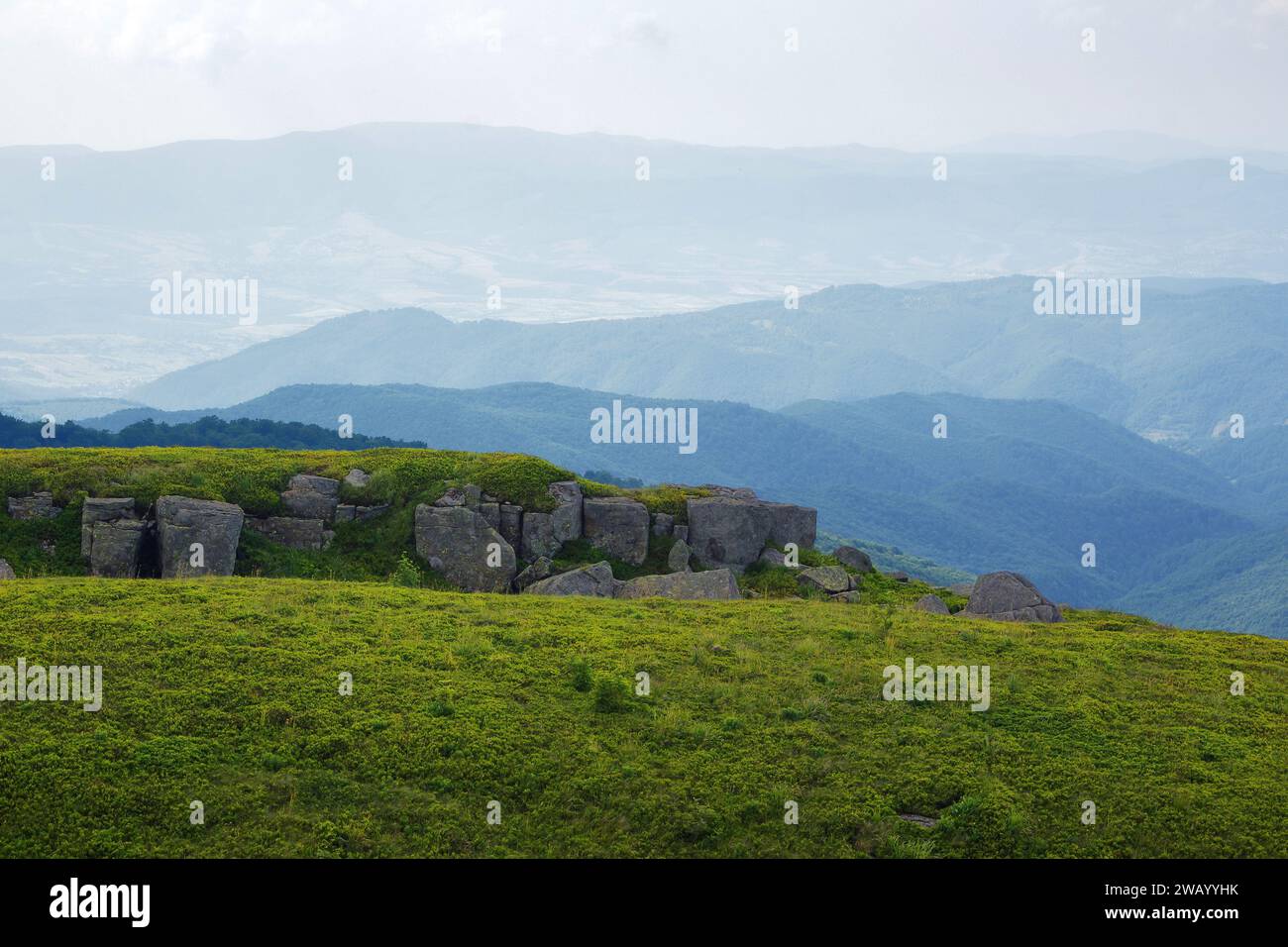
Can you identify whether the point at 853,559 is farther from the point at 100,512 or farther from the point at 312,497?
the point at 100,512

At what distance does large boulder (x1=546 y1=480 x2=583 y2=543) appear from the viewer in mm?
35594

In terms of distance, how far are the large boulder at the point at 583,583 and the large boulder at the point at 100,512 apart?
10.8 metres

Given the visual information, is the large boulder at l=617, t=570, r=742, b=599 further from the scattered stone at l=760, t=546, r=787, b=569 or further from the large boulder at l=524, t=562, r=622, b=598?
the scattered stone at l=760, t=546, r=787, b=569

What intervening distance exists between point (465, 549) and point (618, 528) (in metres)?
5.01

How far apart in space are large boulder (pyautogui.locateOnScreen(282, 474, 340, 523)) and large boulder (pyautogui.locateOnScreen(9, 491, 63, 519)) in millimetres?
5918

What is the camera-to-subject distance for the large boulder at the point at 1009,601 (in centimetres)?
3256

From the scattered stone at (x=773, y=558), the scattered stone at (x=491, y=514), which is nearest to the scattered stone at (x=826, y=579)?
the scattered stone at (x=773, y=558)

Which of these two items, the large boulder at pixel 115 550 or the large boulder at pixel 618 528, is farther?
the large boulder at pixel 618 528

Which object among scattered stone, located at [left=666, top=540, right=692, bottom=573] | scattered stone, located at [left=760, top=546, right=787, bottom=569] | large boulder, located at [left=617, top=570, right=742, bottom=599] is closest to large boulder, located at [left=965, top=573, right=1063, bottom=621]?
scattered stone, located at [left=760, top=546, right=787, bottom=569]

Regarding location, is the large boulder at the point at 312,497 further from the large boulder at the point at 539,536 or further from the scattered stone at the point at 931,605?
the scattered stone at the point at 931,605

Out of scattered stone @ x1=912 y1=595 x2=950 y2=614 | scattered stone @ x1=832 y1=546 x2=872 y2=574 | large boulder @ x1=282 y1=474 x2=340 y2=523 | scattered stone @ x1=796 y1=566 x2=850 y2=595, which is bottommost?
scattered stone @ x1=912 y1=595 x2=950 y2=614
